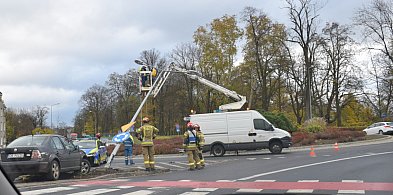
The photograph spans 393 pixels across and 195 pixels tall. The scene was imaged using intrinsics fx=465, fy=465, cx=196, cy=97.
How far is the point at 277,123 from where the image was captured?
36469 mm

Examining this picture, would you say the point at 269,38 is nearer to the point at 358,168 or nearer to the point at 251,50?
the point at 251,50

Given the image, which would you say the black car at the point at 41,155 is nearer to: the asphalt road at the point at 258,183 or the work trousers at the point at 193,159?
the asphalt road at the point at 258,183

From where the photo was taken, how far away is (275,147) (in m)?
25.7

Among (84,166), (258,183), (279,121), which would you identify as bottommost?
(258,183)

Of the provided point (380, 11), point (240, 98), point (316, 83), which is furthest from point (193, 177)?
point (316, 83)

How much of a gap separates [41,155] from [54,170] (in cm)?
86

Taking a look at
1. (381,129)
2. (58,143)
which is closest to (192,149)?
(58,143)

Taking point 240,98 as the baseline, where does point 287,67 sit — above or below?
above

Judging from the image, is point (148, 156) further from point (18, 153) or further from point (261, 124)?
point (261, 124)

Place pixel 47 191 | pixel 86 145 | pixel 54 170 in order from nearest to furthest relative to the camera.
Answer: pixel 47 191 → pixel 54 170 → pixel 86 145

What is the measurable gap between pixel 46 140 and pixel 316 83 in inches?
1930

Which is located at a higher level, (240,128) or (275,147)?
(240,128)

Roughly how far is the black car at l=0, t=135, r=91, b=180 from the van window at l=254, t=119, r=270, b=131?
12.9m

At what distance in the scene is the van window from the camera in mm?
25922
